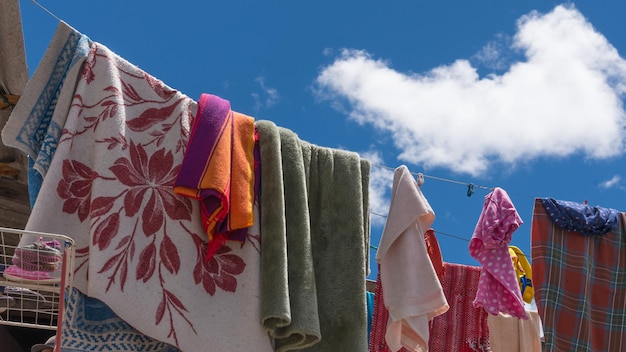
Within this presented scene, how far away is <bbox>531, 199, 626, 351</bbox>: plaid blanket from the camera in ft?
9.32

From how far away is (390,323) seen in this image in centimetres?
245

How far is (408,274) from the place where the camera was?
2.46 metres

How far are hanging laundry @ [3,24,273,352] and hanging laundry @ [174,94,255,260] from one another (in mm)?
42

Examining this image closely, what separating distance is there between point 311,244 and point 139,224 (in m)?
0.57

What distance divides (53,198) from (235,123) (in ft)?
1.96

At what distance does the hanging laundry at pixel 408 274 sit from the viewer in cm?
241

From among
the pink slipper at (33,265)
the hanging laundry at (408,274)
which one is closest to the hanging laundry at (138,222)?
the pink slipper at (33,265)

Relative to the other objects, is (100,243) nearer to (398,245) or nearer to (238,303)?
(238,303)

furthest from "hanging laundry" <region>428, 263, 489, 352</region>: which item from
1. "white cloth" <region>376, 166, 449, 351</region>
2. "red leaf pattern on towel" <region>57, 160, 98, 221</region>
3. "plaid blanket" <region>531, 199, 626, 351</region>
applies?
"red leaf pattern on towel" <region>57, 160, 98, 221</region>

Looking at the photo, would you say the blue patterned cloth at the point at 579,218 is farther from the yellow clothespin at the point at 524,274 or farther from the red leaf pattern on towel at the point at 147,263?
the red leaf pattern on towel at the point at 147,263

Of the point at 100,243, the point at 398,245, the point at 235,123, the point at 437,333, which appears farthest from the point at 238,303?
the point at 437,333

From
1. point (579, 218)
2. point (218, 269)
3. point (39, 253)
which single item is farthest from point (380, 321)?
point (39, 253)

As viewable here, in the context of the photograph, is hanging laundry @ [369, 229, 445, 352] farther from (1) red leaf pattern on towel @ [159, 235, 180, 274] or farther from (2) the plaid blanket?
(1) red leaf pattern on towel @ [159, 235, 180, 274]

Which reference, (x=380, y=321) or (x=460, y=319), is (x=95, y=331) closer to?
(x=380, y=321)
